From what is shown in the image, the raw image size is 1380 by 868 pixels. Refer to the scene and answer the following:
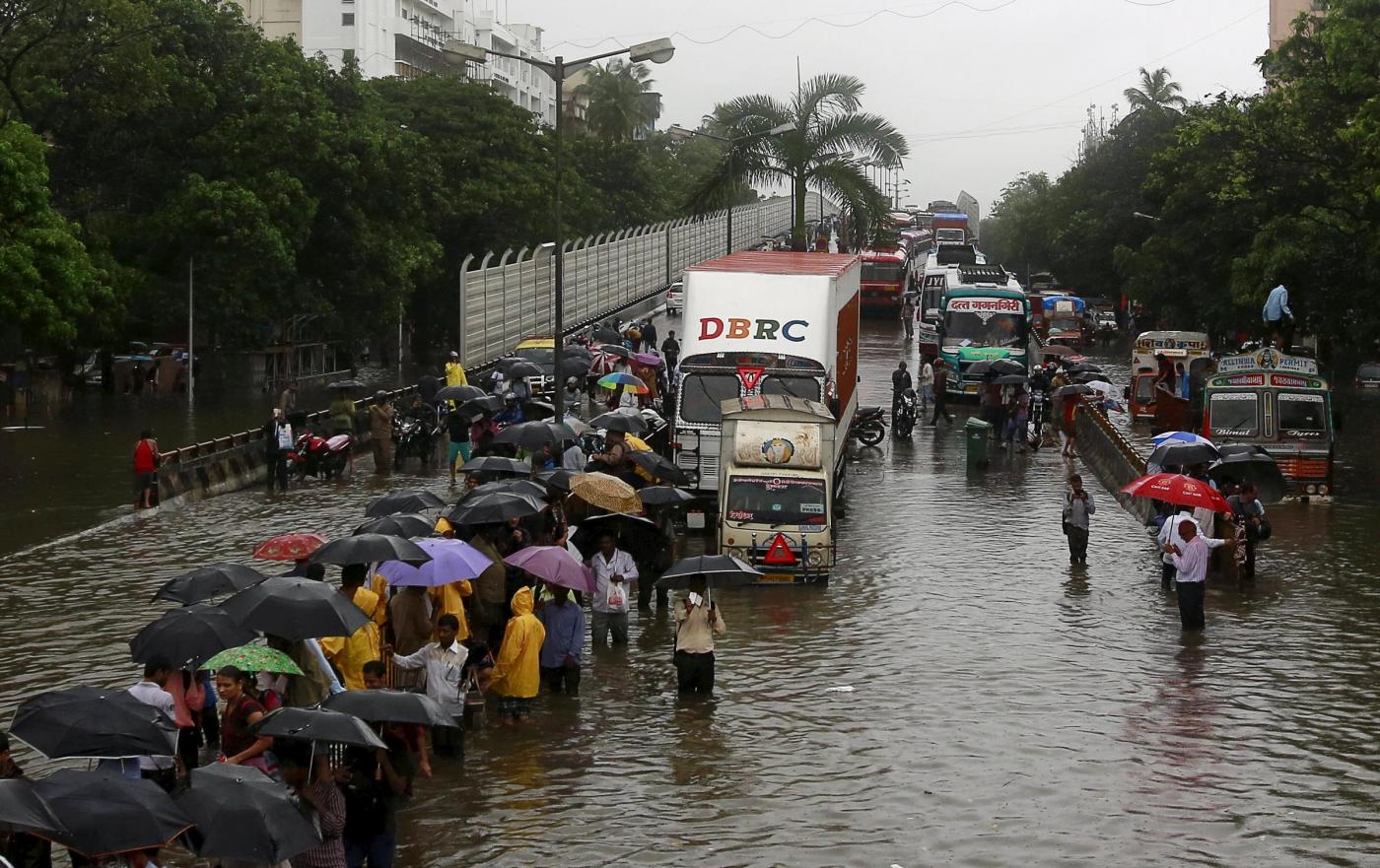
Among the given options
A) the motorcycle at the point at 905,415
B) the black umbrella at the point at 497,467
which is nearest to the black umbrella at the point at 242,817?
the black umbrella at the point at 497,467

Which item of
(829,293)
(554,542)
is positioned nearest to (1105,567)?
(829,293)

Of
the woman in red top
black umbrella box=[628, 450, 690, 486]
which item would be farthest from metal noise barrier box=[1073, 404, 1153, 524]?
the woman in red top

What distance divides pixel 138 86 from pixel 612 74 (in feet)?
240

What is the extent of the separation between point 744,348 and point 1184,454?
697 cm

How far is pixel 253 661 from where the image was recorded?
37.0 feet

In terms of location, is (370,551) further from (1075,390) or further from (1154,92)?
(1154,92)

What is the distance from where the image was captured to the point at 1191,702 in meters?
15.6

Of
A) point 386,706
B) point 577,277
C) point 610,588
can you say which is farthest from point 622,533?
point 577,277

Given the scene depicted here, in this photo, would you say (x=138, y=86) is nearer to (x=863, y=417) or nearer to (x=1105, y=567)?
(x=863, y=417)

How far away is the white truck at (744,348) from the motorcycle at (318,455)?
766 cm

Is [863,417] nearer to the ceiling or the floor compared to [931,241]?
nearer to the floor

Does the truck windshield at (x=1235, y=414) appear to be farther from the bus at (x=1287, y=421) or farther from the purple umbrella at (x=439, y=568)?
the purple umbrella at (x=439, y=568)

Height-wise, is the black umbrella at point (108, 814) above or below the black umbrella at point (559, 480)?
below

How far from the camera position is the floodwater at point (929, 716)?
11703 millimetres
